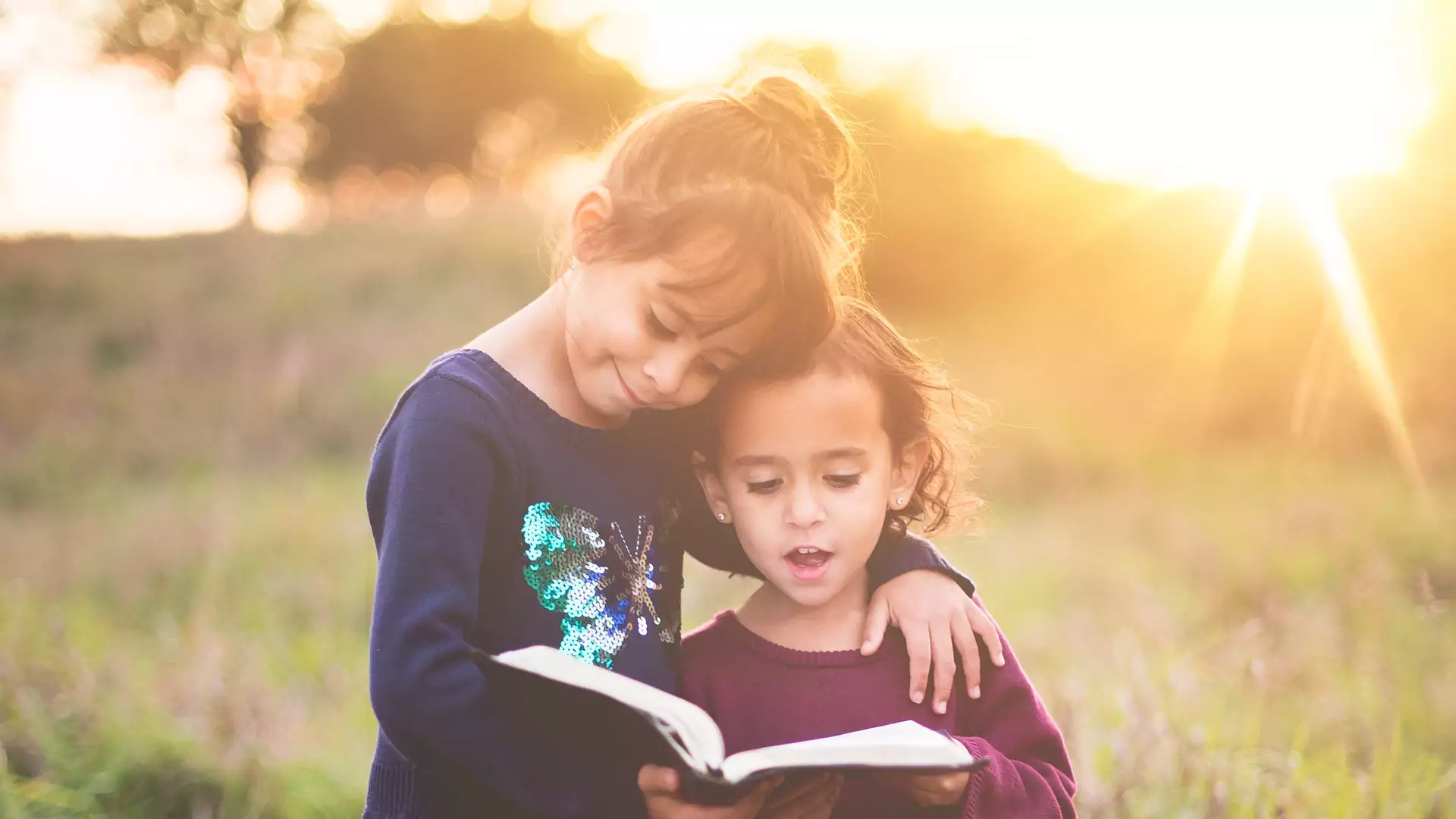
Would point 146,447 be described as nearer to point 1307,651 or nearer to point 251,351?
point 251,351

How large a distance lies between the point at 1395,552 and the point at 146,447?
889 cm

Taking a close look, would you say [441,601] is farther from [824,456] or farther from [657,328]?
[824,456]

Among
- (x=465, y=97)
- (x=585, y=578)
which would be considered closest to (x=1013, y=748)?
(x=585, y=578)

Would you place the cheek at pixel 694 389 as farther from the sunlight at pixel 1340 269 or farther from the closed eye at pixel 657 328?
the sunlight at pixel 1340 269

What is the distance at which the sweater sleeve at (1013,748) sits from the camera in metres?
1.89

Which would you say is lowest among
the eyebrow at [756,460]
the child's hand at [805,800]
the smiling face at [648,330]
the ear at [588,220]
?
the child's hand at [805,800]

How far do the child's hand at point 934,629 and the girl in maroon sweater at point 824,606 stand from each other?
3 cm

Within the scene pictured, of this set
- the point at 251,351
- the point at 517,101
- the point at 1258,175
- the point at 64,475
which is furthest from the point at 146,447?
the point at 517,101

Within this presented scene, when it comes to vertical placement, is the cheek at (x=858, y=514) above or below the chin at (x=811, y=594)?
above

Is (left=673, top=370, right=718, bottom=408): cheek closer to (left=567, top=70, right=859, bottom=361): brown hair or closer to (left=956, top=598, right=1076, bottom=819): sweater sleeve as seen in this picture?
(left=567, top=70, right=859, bottom=361): brown hair

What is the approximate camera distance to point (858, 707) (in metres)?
2.03

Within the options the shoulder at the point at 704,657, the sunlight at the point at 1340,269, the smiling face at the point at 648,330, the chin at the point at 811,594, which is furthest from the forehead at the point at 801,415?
the sunlight at the point at 1340,269

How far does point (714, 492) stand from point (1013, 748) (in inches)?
28.3

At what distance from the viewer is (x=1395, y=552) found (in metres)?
6.48
